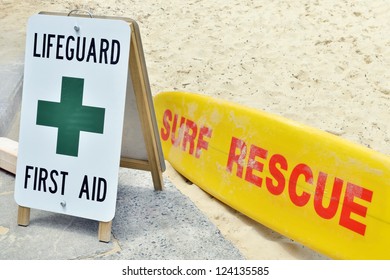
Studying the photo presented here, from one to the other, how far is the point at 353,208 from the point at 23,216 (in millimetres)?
1426

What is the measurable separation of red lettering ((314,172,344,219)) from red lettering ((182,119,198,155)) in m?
1.00

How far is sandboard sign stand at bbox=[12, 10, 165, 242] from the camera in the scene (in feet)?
7.40

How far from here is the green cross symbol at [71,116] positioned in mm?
2293

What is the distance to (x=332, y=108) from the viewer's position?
4102mm

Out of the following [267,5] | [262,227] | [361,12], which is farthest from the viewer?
[267,5]

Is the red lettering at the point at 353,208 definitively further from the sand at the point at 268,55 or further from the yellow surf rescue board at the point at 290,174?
the sand at the point at 268,55

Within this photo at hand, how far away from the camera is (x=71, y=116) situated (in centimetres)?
232

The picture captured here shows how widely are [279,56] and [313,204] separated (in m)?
2.49

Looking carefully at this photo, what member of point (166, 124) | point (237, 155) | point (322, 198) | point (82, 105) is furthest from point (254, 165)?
point (82, 105)

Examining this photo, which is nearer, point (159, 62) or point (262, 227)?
point (262, 227)

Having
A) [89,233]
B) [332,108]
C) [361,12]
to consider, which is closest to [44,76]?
[89,233]

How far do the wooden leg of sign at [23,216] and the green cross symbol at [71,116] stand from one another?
295 millimetres

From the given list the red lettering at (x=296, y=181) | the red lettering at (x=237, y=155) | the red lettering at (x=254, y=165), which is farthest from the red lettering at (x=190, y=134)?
the red lettering at (x=296, y=181)
